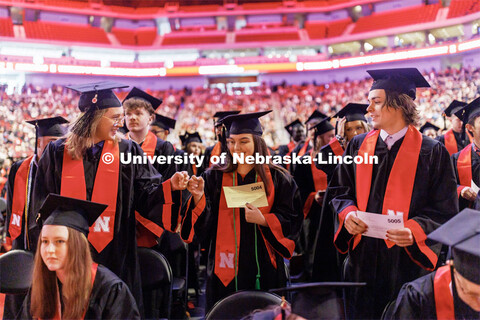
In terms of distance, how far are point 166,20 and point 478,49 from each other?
20.8m

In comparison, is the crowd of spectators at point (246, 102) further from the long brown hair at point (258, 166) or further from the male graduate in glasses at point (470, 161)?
the long brown hair at point (258, 166)

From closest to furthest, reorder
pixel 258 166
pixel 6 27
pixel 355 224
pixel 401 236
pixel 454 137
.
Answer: pixel 401 236, pixel 355 224, pixel 258 166, pixel 454 137, pixel 6 27

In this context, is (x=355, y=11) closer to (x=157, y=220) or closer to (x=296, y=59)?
(x=296, y=59)

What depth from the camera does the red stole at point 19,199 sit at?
363cm

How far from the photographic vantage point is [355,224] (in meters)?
Answer: 2.51

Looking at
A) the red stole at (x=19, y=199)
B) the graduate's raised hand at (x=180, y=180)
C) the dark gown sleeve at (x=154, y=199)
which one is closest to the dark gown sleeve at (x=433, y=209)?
the graduate's raised hand at (x=180, y=180)

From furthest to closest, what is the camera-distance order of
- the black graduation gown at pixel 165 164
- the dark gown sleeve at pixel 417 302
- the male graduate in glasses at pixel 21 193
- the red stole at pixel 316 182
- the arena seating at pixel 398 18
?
1. the arena seating at pixel 398 18
2. the red stole at pixel 316 182
3. the black graduation gown at pixel 165 164
4. the male graduate in glasses at pixel 21 193
5. the dark gown sleeve at pixel 417 302

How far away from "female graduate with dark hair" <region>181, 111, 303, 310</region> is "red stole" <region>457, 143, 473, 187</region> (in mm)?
1976

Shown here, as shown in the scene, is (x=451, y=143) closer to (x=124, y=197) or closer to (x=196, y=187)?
(x=196, y=187)

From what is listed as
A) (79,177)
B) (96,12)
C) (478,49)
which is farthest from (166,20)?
(79,177)

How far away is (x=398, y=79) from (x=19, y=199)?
10.7ft

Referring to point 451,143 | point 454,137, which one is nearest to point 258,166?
point 451,143

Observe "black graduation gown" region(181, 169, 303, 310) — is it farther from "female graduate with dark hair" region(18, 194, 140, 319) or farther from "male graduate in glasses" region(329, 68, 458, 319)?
"female graduate with dark hair" region(18, 194, 140, 319)

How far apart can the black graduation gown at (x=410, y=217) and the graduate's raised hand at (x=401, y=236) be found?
0.32 ft
